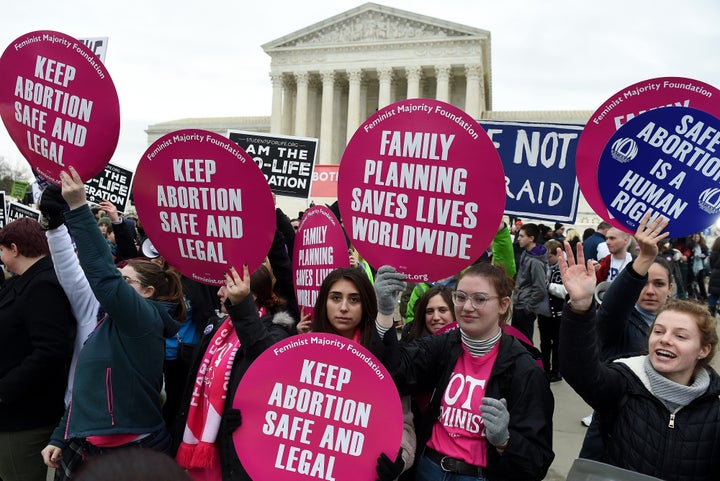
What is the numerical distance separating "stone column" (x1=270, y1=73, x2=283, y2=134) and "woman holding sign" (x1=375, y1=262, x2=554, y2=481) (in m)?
42.7

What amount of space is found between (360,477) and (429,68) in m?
42.4

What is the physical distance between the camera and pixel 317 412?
2.08m

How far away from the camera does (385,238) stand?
2484 millimetres

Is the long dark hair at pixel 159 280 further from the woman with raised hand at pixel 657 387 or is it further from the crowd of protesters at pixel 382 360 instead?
the woman with raised hand at pixel 657 387

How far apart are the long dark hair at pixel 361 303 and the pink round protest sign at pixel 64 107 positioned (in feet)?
4.05

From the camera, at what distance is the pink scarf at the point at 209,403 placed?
2557mm

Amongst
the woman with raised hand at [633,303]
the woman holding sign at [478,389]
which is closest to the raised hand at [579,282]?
the woman with raised hand at [633,303]

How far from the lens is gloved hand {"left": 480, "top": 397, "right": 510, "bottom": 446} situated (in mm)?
2027

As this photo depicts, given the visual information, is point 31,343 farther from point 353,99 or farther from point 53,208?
point 353,99

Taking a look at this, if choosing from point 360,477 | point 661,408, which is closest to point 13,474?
point 360,477

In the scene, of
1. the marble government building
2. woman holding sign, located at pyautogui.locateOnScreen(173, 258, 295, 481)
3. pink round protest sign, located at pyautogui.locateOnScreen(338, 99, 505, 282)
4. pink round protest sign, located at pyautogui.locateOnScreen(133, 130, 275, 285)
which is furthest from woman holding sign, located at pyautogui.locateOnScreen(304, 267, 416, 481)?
the marble government building

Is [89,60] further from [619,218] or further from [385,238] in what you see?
[619,218]

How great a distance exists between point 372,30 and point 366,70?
3122 millimetres

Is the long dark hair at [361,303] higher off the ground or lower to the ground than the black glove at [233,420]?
higher
